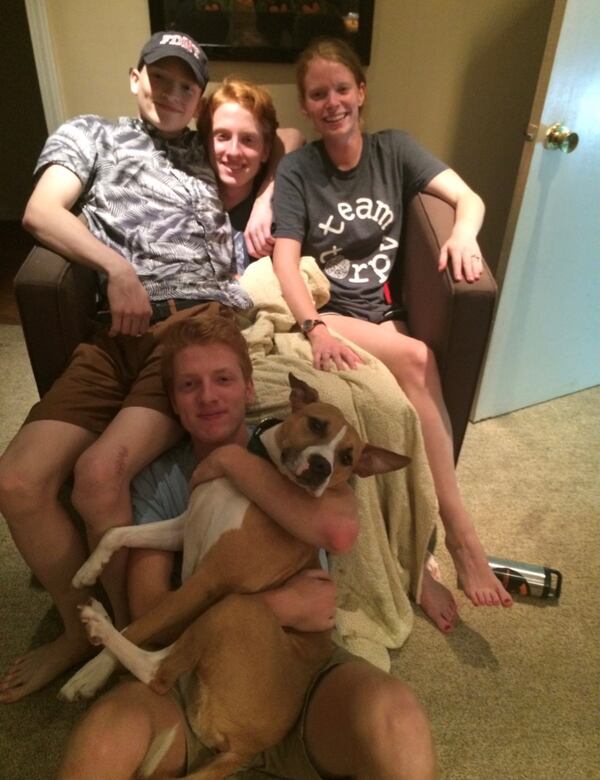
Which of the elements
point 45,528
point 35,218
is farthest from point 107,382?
point 35,218

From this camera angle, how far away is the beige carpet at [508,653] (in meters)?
1.22

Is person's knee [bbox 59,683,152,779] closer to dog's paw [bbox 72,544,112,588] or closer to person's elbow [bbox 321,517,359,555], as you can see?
dog's paw [bbox 72,544,112,588]

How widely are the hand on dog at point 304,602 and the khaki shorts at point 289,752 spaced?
0.07 meters

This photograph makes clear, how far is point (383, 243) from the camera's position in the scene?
71.4 inches

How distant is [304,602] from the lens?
1.00 m

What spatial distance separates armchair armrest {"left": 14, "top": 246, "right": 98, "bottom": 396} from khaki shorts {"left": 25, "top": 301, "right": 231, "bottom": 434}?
0.16 feet

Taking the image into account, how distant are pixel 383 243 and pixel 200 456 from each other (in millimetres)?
964

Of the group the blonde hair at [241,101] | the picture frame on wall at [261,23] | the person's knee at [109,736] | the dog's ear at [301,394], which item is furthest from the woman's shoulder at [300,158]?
the person's knee at [109,736]

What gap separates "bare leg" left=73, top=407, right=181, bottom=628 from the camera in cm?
114

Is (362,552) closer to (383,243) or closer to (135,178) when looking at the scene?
(383,243)

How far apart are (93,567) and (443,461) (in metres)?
0.88

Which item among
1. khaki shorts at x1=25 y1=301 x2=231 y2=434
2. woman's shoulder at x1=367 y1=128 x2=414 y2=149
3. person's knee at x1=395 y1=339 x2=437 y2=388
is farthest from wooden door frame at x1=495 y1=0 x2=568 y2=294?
khaki shorts at x1=25 y1=301 x2=231 y2=434

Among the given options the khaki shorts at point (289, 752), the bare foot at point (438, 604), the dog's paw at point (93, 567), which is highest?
the dog's paw at point (93, 567)

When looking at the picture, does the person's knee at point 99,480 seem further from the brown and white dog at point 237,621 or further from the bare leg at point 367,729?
the bare leg at point 367,729
